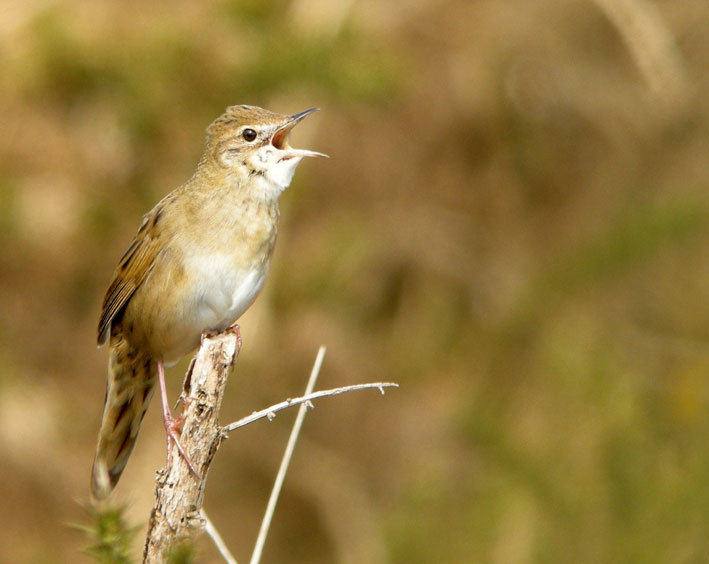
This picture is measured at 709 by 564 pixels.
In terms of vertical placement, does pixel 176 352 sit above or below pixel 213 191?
below

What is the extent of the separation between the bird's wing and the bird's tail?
0.12 meters

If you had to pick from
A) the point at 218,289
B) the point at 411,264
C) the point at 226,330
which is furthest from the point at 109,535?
the point at 411,264

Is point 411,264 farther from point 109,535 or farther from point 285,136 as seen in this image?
point 109,535

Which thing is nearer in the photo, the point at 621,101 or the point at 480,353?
the point at 480,353

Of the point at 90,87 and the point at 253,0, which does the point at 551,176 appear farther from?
the point at 90,87

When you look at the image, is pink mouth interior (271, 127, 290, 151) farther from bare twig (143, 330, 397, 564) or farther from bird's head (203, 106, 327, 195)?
bare twig (143, 330, 397, 564)

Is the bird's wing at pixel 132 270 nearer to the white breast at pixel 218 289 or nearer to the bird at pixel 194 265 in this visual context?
the bird at pixel 194 265

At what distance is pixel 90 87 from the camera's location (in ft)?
21.5

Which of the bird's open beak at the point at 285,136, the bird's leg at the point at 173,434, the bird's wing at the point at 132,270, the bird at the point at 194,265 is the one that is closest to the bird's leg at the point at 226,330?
the bird at the point at 194,265

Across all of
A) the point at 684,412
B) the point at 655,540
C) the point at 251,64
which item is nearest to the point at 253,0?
the point at 251,64

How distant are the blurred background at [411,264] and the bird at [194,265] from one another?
4.50 ft

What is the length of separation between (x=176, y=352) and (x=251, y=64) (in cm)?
282

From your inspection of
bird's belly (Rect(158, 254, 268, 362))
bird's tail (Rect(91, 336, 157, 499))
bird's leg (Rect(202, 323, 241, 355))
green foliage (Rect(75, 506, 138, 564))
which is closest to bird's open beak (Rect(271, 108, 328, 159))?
bird's belly (Rect(158, 254, 268, 362))

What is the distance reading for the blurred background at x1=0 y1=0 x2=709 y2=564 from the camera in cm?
559
